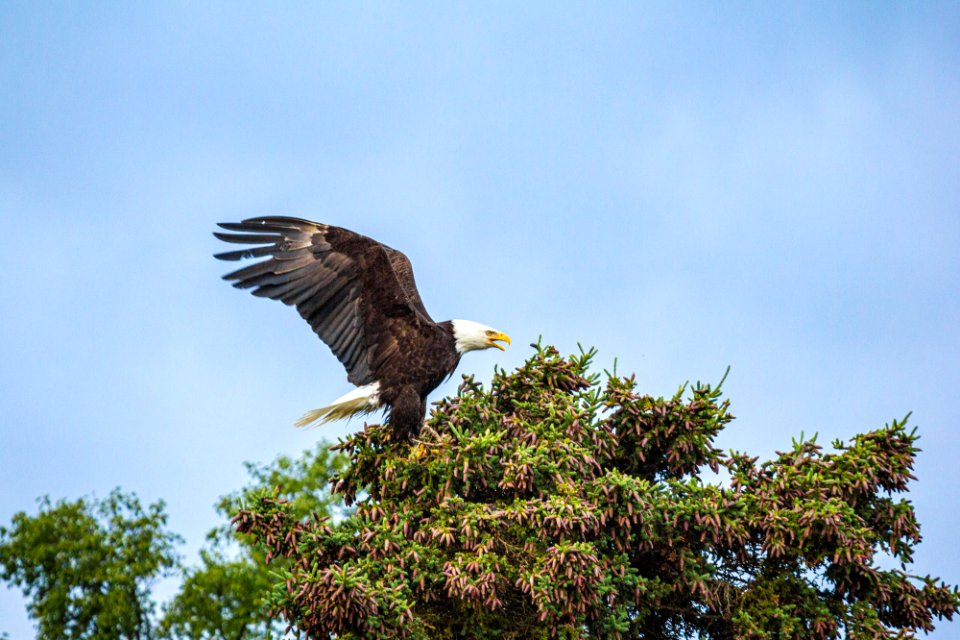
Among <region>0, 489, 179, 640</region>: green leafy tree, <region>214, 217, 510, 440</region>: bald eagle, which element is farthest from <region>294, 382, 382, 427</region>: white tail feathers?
<region>0, 489, 179, 640</region>: green leafy tree

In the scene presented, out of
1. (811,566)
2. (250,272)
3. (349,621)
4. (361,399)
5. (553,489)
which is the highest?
(250,272)

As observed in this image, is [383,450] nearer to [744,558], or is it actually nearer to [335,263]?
[335,263]

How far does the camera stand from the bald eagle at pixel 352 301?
774cm

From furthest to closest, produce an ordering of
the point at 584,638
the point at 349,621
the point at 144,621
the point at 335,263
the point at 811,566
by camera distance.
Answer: the point at 144,621
the point at 335,263
the point at 811,566
the point at 584,638
the point at 349,621

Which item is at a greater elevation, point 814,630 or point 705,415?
point 705,415

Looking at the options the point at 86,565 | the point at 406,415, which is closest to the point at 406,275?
the point at 406,415

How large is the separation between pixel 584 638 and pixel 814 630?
51.6 inches

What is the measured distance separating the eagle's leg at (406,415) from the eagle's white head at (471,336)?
0.54m

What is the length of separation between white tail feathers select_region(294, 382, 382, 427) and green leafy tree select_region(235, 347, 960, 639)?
0.90 m

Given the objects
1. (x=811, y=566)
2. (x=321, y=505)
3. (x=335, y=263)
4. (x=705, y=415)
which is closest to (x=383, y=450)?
(x=335, y=263)

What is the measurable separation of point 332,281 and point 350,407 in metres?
0.88

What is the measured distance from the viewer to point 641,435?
673 cm

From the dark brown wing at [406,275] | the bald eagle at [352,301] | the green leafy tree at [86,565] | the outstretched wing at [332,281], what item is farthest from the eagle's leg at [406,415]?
the green leafy tree at [86,565]

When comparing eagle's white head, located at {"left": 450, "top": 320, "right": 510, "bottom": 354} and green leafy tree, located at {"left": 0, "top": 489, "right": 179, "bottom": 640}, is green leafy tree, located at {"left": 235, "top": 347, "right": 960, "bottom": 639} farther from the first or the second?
green leafy tree, located at {"left": 0, "top": 489, "right": 179, "bottom": 640}
